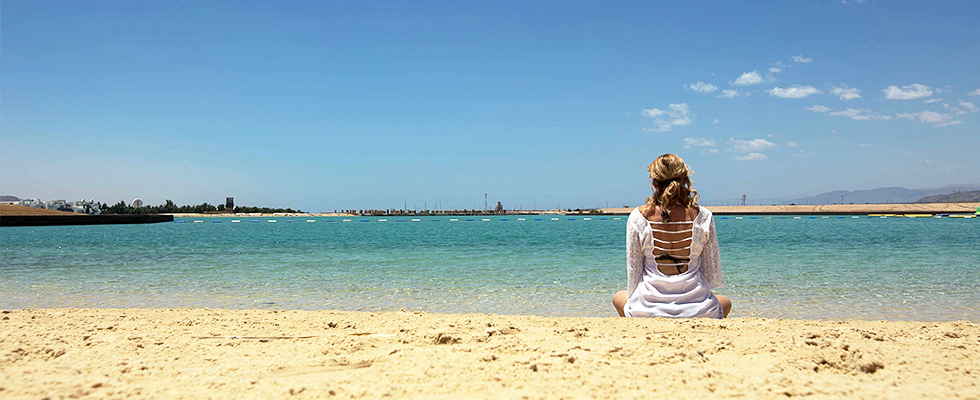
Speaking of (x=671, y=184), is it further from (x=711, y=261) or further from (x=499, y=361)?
(x=499, y=361)

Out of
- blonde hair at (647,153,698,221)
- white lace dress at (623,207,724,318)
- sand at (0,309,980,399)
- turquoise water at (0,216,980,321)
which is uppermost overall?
blonde hair at (647,153,698,221)

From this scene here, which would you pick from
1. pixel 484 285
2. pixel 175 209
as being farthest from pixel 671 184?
pixel 175 209

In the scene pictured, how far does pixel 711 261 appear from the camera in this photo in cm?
392

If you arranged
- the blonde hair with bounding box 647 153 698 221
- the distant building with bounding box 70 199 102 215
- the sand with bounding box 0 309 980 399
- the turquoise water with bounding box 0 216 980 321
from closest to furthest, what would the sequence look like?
the sand with bounding box 0 309 980 399
the blonde hair with bounding box 647 153 698 221
the turquoise water with bounding box 0 216 980 321
the distant building with bounding box 70 199 102 215

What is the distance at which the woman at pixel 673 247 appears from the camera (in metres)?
3.81

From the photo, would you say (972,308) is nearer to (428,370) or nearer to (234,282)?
(428,370)

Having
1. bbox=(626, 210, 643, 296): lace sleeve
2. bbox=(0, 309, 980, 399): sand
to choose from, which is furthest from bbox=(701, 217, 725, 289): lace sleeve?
bbox=(626, 210, 643, 296): lace sleeve

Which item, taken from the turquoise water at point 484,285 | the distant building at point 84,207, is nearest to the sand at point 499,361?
the turquoise water at point 484,285

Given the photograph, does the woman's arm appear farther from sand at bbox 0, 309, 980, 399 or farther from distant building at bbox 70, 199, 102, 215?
distant building at bbox 70, 199, 102, 215

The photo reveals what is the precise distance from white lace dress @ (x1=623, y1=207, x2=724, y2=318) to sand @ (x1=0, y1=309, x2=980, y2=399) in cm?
12

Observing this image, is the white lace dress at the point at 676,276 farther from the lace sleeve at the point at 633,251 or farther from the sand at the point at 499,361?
the sand at the point at 499,361

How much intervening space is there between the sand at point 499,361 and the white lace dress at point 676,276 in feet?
0.40

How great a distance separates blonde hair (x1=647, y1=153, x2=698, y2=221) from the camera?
3.77m

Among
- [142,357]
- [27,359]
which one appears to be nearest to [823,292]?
[142,357]
